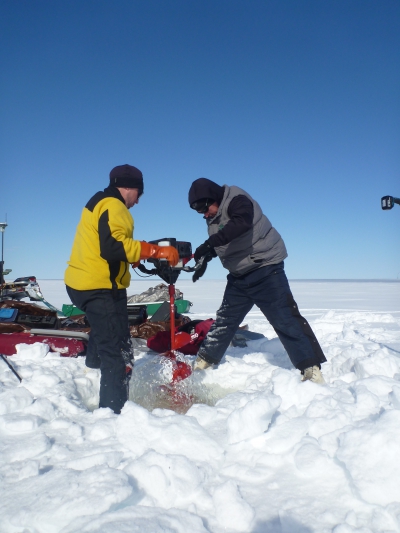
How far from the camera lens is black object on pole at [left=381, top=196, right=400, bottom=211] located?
327cm

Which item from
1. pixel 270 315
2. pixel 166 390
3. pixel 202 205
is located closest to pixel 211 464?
pixel 166 390

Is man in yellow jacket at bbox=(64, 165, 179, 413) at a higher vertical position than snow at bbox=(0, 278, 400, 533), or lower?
higher

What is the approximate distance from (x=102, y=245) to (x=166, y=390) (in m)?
1.32

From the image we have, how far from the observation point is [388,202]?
333 cm

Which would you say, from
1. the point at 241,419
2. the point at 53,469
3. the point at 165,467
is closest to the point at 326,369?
the point at 241,419

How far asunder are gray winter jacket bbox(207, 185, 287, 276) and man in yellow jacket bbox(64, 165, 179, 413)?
0.65m

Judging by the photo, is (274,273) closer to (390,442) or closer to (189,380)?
(189,380)

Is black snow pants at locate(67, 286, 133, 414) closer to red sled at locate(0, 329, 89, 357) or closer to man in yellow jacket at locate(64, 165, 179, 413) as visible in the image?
man in yellow jacket at locate(64, 165, 179, 413)

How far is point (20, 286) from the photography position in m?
7.39

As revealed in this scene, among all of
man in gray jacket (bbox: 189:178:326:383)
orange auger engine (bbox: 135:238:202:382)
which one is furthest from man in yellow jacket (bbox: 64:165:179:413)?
man in gray jacket (bbox: 189:178:326:383)

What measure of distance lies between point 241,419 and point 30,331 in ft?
9.16

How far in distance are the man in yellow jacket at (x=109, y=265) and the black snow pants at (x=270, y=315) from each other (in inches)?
32.6

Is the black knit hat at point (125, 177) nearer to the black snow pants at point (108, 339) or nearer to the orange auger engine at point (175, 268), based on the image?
the orange auger engine at point (175, 268)

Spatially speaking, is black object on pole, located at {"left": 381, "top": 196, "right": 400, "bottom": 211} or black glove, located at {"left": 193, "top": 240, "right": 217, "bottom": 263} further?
black object on pole, located at {"left": 381, "top": 196, "right": 400, "bottom": 211}
